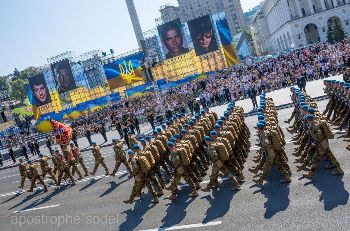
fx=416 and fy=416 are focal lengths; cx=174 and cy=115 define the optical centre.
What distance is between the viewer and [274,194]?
36.4 ft

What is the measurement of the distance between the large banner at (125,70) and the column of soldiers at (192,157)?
28.6 m

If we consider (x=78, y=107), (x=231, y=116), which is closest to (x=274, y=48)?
(x=78, y=107)

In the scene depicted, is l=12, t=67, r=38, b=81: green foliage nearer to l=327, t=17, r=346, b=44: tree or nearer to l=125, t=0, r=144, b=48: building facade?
l=125, t=0, r=144, b=48: building facade

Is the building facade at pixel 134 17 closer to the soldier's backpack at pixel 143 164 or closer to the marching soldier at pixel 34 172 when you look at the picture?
the marching soldier at pixel 34 172

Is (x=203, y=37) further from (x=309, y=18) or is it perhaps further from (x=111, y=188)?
(x=309, y=18)

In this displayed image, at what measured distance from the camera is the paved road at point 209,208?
9.46 metres

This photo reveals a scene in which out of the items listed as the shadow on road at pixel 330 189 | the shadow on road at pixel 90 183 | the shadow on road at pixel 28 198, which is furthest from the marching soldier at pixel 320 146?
the shadow on road at pixel 28 198

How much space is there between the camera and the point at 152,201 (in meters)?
13.3

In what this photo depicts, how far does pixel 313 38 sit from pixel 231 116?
81.5m

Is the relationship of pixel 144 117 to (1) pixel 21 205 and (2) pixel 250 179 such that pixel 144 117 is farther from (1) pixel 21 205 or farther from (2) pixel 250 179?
(2) pixel 250 179

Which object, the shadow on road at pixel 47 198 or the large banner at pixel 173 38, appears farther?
the large banner at pixel 173 38

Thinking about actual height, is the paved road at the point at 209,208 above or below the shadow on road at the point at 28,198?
below

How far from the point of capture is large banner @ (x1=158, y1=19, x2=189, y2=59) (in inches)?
1682

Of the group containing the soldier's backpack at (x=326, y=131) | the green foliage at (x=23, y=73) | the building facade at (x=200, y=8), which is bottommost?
the soldier's backpack at (x=326, y=131)
